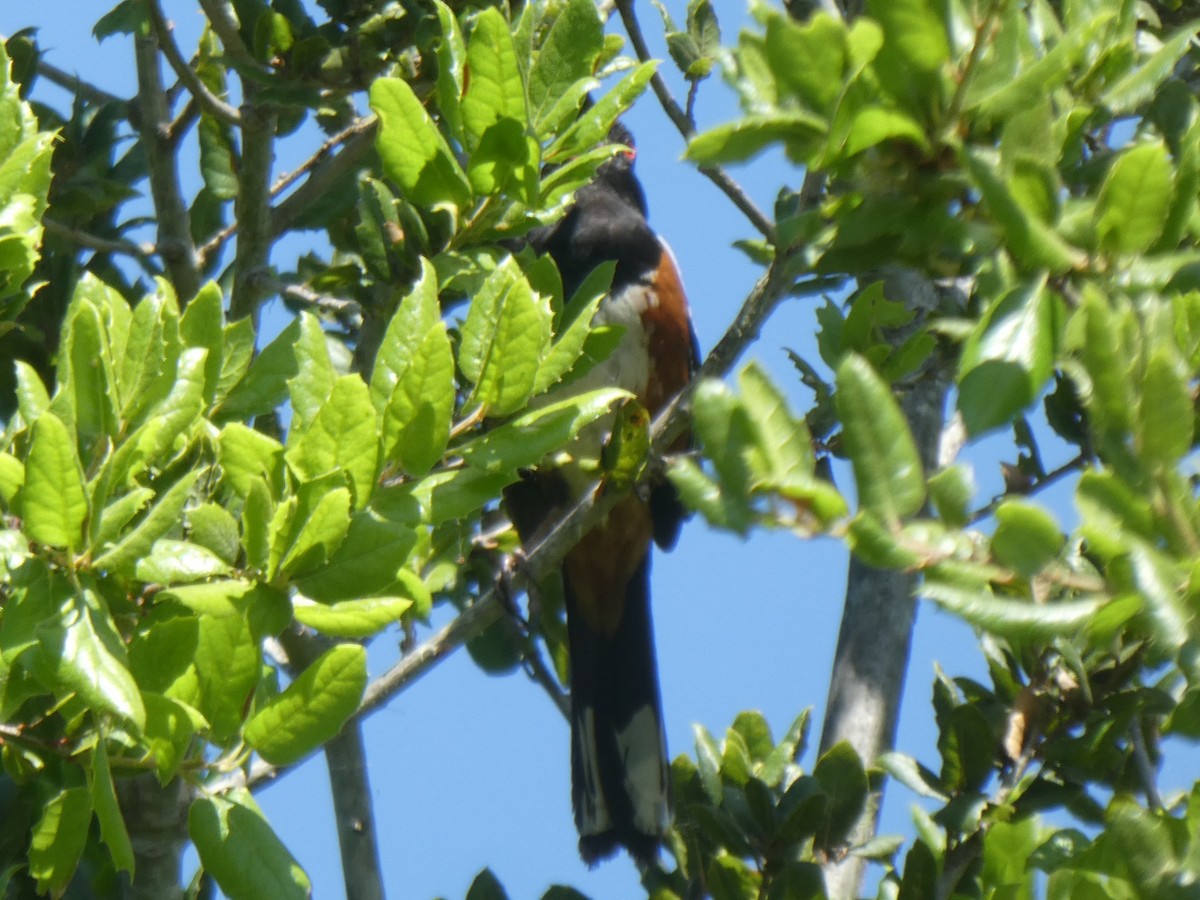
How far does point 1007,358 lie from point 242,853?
75 cm

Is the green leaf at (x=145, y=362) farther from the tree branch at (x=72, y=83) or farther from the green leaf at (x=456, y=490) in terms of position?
the tree branch at (x=72, y=83)

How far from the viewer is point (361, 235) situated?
7.09 feet

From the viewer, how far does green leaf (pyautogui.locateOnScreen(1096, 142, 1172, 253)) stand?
39.1 inches

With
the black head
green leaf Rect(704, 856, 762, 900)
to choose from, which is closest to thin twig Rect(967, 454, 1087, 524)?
green leaf Rect(704, 856, 762, 900)

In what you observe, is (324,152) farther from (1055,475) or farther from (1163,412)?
(1163,412)

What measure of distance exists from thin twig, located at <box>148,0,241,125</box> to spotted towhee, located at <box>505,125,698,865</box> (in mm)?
856

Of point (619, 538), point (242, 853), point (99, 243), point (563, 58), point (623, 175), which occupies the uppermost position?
point (623, 175)

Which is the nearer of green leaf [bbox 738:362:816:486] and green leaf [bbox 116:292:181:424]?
green leaf [bbox 738:362:816:486]

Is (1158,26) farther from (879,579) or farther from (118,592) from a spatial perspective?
(118,592)

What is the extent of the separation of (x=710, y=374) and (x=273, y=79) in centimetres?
104

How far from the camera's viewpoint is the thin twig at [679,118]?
2.48 m

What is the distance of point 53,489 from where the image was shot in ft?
3.70

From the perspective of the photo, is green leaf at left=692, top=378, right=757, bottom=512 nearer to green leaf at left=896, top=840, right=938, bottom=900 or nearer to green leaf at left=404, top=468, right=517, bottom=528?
green leaf at left=404, top=468, right=517, bottom=528

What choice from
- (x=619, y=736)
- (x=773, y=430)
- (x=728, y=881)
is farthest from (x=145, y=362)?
(x=619, y=736)
